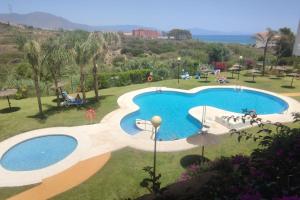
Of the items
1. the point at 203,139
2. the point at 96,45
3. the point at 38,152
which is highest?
the point at 96,45

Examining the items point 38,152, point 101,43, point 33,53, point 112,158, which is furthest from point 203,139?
point 101,43

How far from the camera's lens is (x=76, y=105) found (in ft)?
56.9

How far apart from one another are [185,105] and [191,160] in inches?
373

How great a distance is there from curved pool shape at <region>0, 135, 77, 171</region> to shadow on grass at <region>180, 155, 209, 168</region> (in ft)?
17.5

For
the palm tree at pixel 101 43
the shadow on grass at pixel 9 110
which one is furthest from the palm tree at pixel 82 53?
the shadow on grass at pixel 9 110

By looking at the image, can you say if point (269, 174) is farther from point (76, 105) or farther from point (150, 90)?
point (150, 90)

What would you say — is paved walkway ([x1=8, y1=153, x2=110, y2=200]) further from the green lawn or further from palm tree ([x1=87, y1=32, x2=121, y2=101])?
palm tree ([x1=87, y1=32, x2=121, y2=101])

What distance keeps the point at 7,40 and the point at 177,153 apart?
83.1 meters

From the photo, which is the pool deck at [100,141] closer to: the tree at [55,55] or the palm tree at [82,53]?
the palm tree at [82,53]

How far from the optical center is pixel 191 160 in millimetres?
10594

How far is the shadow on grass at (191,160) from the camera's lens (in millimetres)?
10305

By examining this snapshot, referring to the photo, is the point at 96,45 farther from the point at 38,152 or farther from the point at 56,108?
the point at 38,152

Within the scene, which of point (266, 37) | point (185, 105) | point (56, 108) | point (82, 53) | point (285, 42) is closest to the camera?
point (82, 53)

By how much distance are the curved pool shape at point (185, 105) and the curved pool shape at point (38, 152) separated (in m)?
3.67
